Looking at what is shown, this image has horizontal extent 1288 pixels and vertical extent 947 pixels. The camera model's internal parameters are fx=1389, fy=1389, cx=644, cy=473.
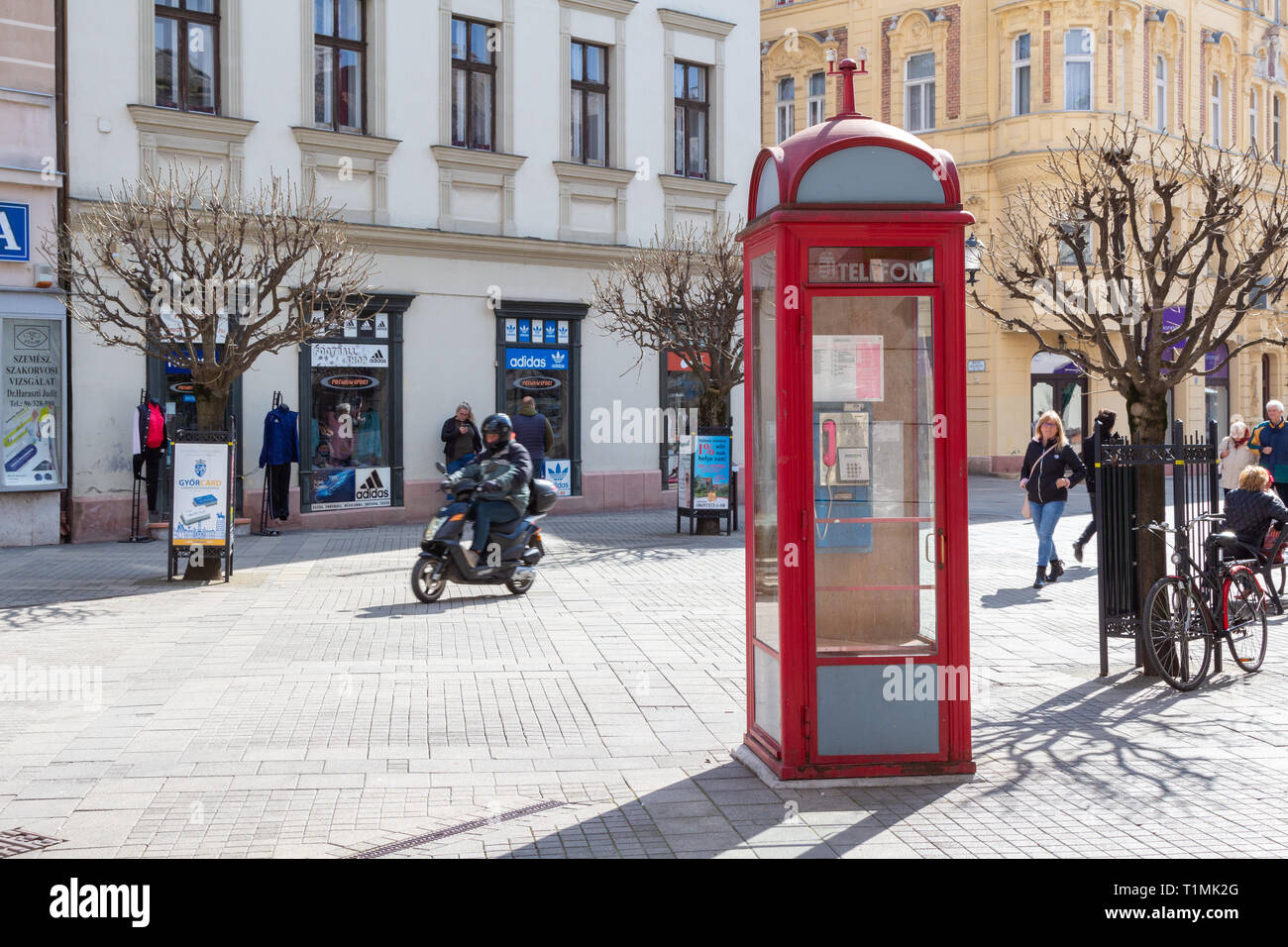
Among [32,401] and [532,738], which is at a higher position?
[32,401]

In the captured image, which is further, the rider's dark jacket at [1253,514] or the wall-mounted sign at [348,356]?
the wall-mounted sign at [348,356]

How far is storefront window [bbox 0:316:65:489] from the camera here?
1764cm

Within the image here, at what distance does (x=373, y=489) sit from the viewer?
69.9 feet

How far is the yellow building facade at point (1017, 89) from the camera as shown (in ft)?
113

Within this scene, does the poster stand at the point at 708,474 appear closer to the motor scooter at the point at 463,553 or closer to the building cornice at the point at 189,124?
the motor scooter at the point at 463,553

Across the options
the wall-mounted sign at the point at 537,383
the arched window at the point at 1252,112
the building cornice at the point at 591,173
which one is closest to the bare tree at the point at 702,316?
the wall-mounted sign at the point at 537,383

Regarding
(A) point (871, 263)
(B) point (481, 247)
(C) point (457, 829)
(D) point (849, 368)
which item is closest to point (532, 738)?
(C) point (457, 829)

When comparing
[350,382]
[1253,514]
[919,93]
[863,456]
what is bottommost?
[1253,514]

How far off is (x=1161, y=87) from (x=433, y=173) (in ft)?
74.6

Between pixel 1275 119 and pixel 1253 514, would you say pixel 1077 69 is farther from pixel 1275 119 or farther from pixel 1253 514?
pixel 1253 514

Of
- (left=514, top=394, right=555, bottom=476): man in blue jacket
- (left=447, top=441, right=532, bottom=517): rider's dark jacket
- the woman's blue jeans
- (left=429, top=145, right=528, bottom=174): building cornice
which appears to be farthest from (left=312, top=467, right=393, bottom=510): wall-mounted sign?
the woman's blue jeans

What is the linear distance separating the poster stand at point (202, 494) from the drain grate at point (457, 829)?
8883 mm

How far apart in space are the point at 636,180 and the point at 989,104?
48.7 ft

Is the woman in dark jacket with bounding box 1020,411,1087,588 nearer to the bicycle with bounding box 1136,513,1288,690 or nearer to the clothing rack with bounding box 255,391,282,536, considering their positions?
the bicycle with bounding box 1136,513,1288,690
